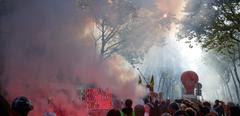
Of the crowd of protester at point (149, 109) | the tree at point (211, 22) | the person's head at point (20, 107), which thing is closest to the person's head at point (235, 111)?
the crowd of protester at point (149, 109)

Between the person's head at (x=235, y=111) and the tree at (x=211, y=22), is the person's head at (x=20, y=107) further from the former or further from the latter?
the tree at (x=211, y=22)

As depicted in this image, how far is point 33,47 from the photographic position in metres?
9.69

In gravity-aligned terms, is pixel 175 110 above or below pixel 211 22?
below

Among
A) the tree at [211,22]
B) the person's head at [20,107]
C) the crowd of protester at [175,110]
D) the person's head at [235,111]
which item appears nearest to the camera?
the person's head at [20,107]

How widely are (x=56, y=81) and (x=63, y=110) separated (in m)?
0.88

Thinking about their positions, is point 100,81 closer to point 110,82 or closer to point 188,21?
point 110,82

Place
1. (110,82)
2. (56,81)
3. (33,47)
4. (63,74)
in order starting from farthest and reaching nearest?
(110,82), (63,74), (56,81), (33,47)

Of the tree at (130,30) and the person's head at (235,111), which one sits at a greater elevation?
the tree at (130,30)

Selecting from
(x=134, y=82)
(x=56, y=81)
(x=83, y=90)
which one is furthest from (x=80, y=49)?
(x=134, y=82)

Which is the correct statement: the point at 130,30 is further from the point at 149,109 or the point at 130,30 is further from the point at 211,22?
the point at 149,109

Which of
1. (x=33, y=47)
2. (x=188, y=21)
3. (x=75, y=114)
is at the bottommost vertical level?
(x=75, y=114)

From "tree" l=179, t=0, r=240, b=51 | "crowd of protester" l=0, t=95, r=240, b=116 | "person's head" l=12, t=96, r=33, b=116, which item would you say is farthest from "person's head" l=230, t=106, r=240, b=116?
"tree" l=179, t=0, r=240, b=51

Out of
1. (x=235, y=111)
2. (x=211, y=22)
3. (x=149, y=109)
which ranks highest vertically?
(x=211, y=22)

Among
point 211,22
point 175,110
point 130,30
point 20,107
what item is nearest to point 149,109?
point 175,110
